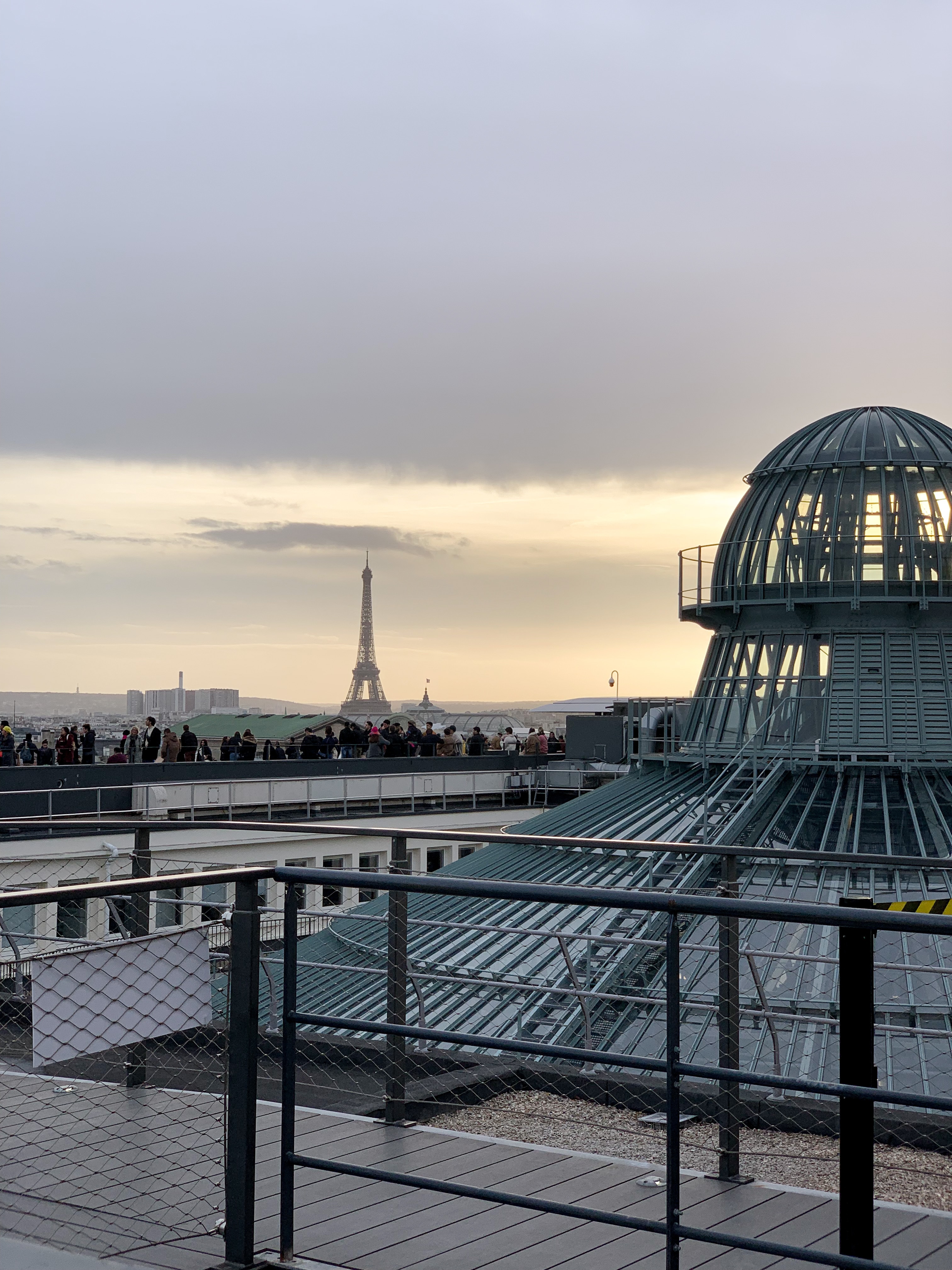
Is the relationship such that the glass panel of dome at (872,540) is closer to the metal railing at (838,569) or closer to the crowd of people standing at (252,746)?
Result: the metal railing at (838,569)

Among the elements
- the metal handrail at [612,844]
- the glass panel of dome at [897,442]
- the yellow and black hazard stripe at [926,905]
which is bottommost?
the yellow and black hazard stripe at [926,905]

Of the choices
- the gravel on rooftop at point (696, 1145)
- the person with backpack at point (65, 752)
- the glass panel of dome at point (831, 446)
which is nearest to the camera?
the gravel on rooftop at point (696, 1145)

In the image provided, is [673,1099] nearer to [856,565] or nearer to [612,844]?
[612,844]

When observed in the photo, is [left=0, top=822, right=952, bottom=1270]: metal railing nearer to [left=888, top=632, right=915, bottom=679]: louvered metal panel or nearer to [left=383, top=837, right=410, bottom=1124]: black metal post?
[left=383, top=837, right=410, bottom=1124]: black metal post

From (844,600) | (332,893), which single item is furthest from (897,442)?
(332,893)

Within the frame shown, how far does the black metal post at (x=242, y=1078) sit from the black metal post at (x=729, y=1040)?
218 centimetres

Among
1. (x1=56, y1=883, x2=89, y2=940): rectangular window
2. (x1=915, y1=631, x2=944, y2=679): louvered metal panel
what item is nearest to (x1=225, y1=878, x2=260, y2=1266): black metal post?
(x1=56, y1=883, x2=89, y2=940): rectangular window

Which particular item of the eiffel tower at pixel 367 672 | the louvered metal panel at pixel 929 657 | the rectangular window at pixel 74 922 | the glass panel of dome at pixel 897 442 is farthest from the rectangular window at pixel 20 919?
the eiffel tower at pixel 367 672

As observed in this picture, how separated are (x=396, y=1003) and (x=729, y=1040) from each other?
1.86 m

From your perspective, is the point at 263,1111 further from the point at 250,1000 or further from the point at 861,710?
the point at 861,710

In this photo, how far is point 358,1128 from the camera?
7.43 m

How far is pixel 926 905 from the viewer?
734 inches

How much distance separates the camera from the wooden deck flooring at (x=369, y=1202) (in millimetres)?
5664

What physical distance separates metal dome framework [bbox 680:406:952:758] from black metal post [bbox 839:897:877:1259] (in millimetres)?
23230
